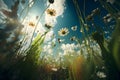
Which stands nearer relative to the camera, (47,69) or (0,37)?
(0,37)

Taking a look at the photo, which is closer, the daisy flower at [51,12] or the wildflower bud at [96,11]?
the wildflower bud at [96,11]

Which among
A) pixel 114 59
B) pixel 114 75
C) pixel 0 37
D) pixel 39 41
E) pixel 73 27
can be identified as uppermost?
pixel 73 27

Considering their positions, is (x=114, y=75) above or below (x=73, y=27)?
below

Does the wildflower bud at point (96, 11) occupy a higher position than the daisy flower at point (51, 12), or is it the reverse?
the daisy flower at point (51, 12)

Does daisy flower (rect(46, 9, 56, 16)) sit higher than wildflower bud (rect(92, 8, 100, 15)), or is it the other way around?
daisy flower (rect(46, 9, 56, 16))

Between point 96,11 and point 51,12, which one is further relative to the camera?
point 51,12

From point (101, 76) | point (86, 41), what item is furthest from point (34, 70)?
point (86, 41)

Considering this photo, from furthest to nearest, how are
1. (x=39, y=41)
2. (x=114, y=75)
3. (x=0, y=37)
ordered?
(x=39, y=41) < (x=0, y=37) < (x=114, y=75)

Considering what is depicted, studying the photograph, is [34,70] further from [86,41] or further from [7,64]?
[86,41]

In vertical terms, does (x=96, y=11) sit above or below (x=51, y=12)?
below

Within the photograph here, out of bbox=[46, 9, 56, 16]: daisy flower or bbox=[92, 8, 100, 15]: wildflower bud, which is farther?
bbox=[46, 9, 56, 16]: daisy flower

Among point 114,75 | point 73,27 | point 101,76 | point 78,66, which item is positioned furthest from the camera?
point 73,27
